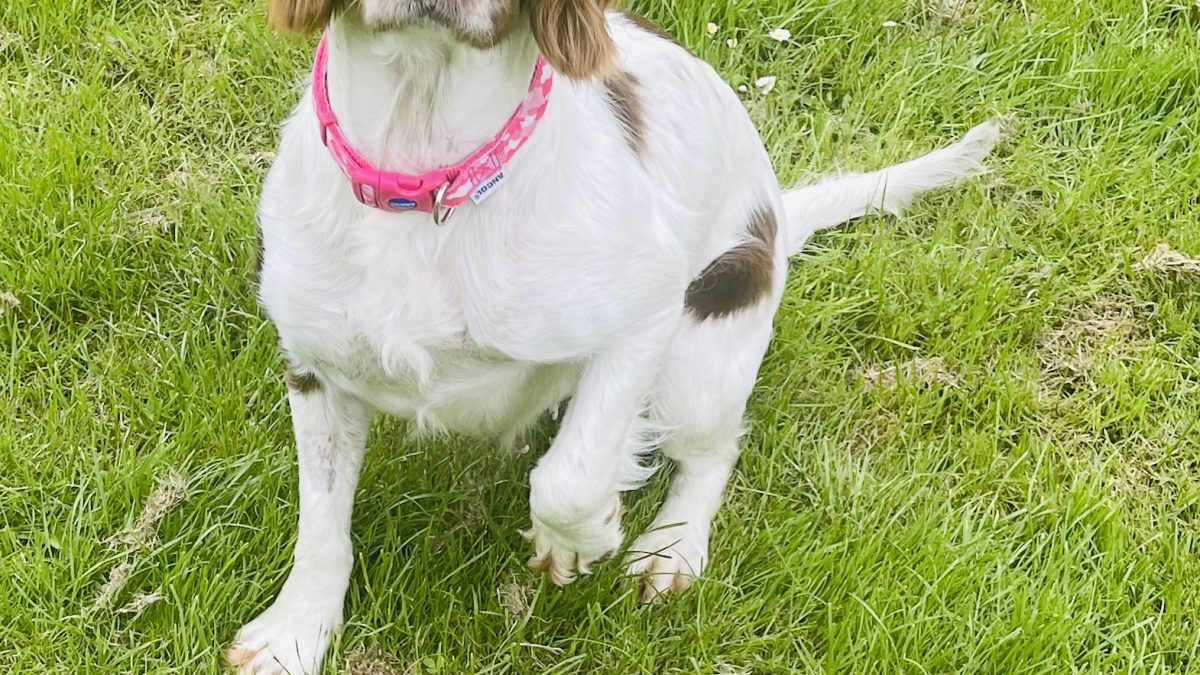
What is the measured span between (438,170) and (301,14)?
0.35m

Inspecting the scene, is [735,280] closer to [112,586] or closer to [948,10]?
[112,586]

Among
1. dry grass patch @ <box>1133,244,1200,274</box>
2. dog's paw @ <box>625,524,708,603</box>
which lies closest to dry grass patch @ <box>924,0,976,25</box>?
dry grass patch @ <box>1133,244,1200,274</box>

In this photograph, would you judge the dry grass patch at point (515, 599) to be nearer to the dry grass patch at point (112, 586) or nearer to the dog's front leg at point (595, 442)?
the dog's front leg at point (595, 442)

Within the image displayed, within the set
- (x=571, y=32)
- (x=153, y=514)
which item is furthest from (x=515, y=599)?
(x=571, y=32)

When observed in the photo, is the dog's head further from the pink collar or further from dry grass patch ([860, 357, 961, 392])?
dry grass patch ([860, 357, 961, 392])

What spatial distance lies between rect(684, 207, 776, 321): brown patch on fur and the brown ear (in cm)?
120

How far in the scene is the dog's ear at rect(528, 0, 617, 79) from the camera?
6.98 feet

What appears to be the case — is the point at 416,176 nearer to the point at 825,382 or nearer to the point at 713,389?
the point at 713,389

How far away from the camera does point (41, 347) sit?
11.7 ft

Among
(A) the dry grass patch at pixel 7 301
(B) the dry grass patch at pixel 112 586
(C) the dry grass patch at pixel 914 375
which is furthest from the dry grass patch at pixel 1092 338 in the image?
(A) the dry grass patch at pixel 7 301

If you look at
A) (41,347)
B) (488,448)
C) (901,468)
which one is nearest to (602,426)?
(488,448)

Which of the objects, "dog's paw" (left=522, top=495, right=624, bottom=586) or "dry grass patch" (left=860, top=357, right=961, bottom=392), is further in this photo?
"dry grass patch" (left=860, top=357, right=961, bottom=392)

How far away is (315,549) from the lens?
3.00 m

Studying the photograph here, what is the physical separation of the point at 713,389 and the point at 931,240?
1182 millimetres
